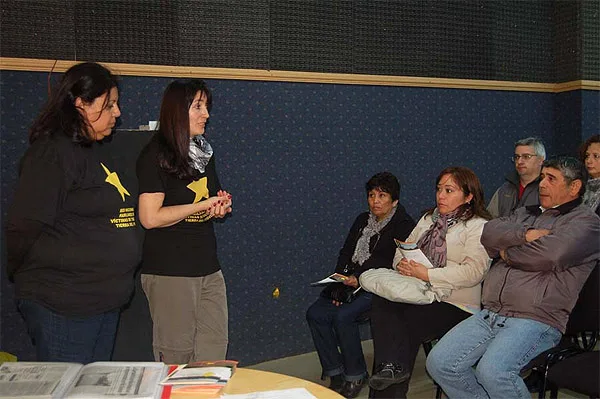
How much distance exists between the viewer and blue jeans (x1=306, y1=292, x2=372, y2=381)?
365 centimetres

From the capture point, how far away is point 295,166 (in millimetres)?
4188

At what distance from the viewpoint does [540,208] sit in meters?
3.07

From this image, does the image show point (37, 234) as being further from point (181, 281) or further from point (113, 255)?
point (181, 281)

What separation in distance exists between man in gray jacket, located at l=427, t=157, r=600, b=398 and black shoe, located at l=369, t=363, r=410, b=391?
0.60 ft

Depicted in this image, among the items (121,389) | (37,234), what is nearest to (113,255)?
(37,234)

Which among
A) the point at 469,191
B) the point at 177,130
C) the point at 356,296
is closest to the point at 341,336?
the point at 356,296

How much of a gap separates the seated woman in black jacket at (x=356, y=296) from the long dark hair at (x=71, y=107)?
6.42 feet

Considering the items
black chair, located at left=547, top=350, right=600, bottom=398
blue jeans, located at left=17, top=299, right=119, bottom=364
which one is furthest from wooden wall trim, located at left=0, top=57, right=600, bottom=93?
black chair, located at left=547, top=350, right=600, bottom=398

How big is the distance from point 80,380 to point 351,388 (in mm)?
2305

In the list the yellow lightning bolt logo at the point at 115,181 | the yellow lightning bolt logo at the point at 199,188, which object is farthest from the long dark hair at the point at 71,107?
the yellow lightning bolt logo at the point at 199,188

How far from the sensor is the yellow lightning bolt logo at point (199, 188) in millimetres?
2650

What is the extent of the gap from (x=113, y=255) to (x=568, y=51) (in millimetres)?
4172

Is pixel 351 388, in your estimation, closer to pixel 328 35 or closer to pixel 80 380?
pixel 328 35

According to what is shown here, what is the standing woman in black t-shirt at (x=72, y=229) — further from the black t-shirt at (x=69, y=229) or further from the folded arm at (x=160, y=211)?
the folded arm at (x=160, y=211)
